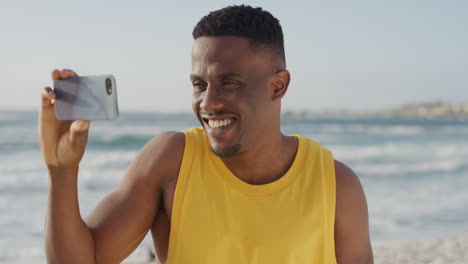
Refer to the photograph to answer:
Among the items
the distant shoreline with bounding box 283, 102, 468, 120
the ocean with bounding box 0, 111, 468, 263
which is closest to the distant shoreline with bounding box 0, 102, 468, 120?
the distant shoreline with bounding box 283, 102, 468, 120

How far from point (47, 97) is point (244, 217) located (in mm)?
914

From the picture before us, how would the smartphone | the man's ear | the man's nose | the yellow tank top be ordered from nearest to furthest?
the smartphone → the man's nose → the yellow tank top → the man's ear

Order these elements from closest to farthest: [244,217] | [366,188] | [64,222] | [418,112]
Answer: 1. [64,222]
2. [244,217]
3. [366,188]
4. [418,112]

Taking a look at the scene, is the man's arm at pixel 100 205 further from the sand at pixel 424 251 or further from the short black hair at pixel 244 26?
the sand at pixel 424 251

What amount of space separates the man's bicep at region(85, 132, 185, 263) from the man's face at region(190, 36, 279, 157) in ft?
0.75

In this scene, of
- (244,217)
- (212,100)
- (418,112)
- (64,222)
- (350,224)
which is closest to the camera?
(64,222)

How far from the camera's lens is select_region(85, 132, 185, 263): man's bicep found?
79.5 inches

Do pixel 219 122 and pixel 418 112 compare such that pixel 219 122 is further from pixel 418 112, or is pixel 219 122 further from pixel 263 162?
pixel 418 112

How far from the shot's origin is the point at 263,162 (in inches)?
90.1

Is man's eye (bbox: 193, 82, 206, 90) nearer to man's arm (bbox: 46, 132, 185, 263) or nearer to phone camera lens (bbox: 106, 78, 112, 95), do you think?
man's arm (bbox: 46, 132, 185, 263)

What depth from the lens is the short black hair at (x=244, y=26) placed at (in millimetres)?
2082

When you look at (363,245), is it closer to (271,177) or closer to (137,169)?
(271,177)

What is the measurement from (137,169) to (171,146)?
172 mm

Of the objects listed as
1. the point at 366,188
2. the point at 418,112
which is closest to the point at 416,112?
the point at 418,112
